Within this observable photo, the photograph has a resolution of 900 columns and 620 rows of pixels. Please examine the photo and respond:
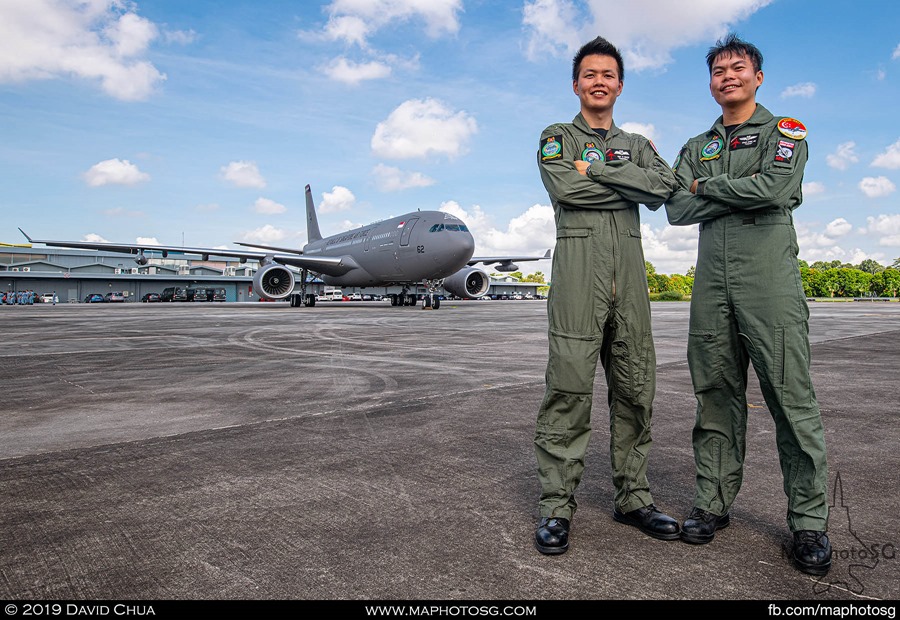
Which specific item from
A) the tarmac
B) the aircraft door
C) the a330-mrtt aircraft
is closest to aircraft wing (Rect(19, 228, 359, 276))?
the a330-mrtt aircraft

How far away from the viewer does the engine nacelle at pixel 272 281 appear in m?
25.1

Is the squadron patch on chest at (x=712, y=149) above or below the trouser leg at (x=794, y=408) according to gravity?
above

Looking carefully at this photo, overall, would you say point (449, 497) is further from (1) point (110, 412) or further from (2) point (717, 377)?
(1) point (110, 412)

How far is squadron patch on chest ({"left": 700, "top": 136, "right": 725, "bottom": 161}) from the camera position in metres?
2.56

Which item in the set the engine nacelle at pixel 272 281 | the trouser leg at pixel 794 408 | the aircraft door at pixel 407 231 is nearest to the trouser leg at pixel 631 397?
the trouser leg at pixel 794 408

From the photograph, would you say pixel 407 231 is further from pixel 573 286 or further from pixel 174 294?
pixel 174 294

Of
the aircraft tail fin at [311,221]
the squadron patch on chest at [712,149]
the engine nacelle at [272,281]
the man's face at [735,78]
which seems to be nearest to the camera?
the man's face at [735,78]

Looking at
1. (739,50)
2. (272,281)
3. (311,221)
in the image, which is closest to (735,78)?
(739,50)

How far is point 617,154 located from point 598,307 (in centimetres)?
71

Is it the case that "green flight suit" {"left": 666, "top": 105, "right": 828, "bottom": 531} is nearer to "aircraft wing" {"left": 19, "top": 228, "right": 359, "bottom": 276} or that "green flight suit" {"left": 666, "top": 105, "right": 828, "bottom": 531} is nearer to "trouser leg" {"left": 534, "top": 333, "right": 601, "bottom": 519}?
"trouser leg" {"left": 534, "top": 333, "right": 601, "bottom": 519}

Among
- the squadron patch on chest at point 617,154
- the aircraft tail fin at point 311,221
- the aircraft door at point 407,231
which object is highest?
the aircraft tail fin at point 311,221

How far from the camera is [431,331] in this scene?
13.4 metres

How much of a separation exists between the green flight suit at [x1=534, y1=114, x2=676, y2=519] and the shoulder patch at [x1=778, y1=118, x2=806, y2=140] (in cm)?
47

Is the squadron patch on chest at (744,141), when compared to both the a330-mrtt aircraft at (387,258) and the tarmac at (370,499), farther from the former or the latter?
the a330-mrtt aircraft at (387,258)
